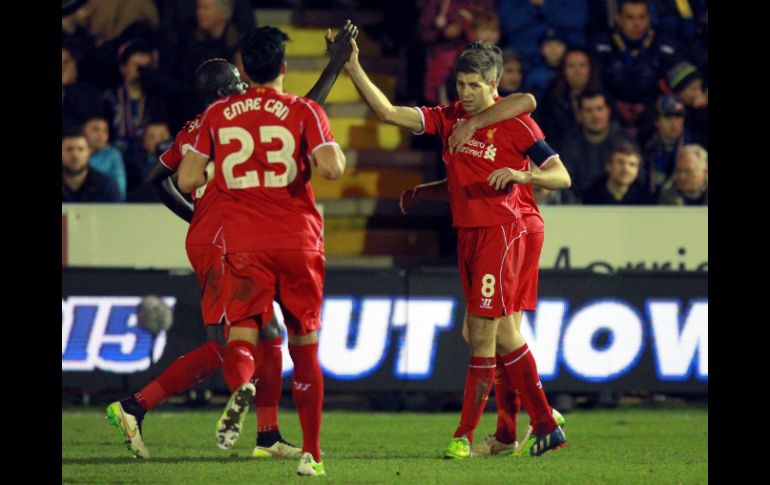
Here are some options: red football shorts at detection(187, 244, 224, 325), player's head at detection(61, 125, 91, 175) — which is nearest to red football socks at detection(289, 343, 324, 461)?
red football shorts at detection(187, 244, 224, 325)

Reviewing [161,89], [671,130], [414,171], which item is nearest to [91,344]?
[161,89]

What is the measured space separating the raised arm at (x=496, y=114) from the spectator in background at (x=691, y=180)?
17.6ft

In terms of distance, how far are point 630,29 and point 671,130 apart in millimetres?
1249

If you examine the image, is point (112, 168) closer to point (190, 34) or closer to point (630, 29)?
point (190, 34)

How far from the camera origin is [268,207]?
7.93 m

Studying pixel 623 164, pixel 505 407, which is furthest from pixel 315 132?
pixel 623 164

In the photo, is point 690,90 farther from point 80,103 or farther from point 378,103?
point 378,103

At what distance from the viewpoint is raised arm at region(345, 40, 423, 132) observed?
29.0 feet

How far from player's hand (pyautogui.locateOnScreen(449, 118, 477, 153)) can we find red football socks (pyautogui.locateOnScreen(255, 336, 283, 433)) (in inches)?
57.7

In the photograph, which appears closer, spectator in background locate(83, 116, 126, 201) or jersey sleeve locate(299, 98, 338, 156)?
jersey sleeve locate(299, 98, 338, 156)

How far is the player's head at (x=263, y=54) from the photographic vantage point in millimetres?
7789

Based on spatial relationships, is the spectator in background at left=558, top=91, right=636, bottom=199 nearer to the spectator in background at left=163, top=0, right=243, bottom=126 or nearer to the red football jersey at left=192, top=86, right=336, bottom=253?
the spectator in background at left=163, top=0, right=243, bottom=126

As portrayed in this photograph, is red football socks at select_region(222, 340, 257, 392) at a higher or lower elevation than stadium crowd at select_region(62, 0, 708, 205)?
lower

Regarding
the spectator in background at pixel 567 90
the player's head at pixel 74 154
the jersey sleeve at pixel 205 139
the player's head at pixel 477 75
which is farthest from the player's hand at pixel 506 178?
the player's head at pixel 74 154
